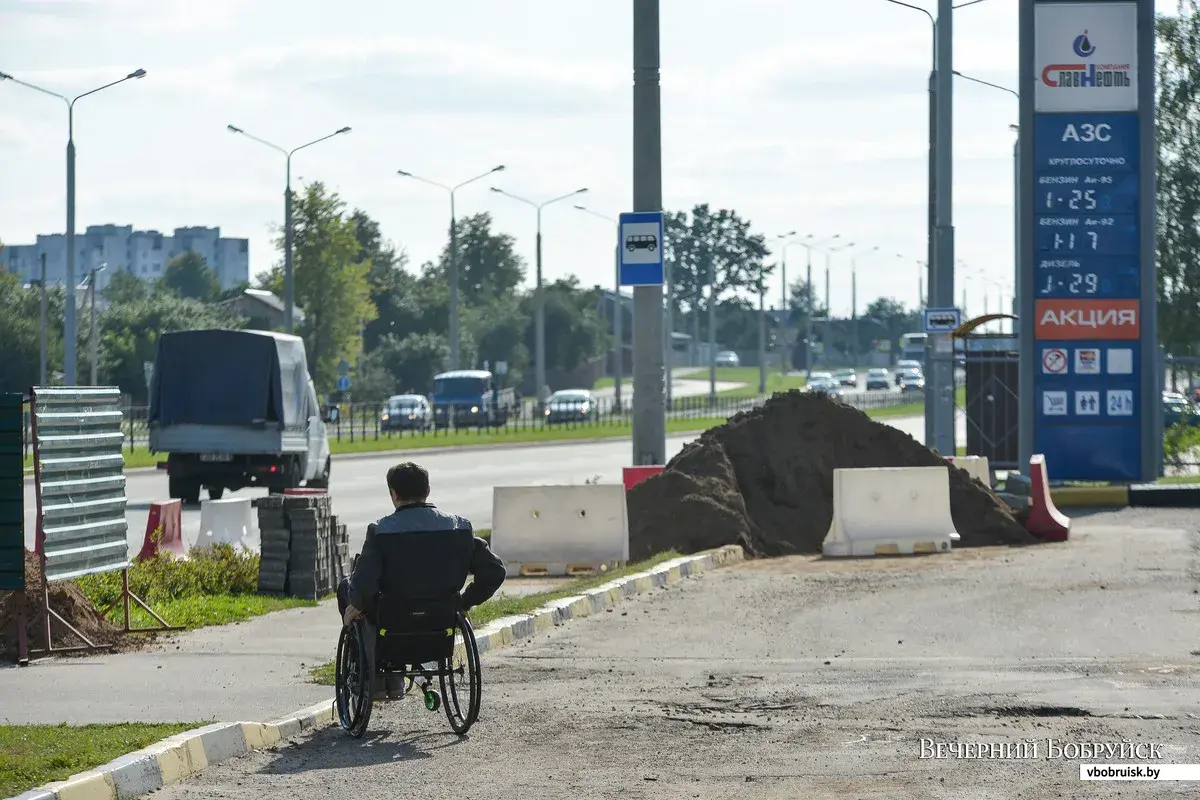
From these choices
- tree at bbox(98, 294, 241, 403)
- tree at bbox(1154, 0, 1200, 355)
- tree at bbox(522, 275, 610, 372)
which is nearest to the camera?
tree at bbox(1154, 0, 1200, 355)

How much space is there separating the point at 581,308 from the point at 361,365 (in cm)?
2924

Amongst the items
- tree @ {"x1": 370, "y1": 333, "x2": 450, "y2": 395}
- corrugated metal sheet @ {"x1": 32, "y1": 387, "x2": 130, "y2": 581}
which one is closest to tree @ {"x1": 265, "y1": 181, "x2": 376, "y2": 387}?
tree @ {"x1": 370, "y1": 333, "x2": 450, "y2": 395}

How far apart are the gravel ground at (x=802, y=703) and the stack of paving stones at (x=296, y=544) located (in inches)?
94.2

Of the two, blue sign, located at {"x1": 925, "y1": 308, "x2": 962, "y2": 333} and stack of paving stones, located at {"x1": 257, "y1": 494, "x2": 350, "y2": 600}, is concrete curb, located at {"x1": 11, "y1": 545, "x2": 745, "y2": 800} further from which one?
blue sign, located at {"x1": 925, "y1": 308, "x2": 962, "y2": 333}

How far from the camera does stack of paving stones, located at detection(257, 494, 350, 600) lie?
15.0 meters

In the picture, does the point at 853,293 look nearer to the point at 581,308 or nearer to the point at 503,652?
the point at 581,308

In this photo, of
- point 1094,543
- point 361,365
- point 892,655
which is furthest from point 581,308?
point 892,655

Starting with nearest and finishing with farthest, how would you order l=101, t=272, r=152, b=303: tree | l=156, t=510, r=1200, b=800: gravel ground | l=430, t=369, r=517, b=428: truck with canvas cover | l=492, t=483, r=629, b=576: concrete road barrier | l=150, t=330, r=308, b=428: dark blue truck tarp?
l=156, t=510, r=1200, b=800: gravel ground → l=492, t=483, r=629, b=576: concrete road barrier → l=150, t=330, r=308, b=428: dark blue truck tarp → l=430, t=369, r=517, b=428: truck with canvas cover → l=101, t=272, r=152, b=303: tree

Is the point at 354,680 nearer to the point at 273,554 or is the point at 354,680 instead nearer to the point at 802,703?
the point at 802,703

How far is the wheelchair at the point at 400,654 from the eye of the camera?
8.84 metres

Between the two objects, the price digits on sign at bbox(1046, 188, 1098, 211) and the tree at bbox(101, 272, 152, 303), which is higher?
the tree at bbox(101, 272, 152, 303)

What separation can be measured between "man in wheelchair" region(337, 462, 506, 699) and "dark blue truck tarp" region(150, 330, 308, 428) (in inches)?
830

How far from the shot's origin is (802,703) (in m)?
9.81

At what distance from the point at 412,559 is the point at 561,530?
31.4 feet
